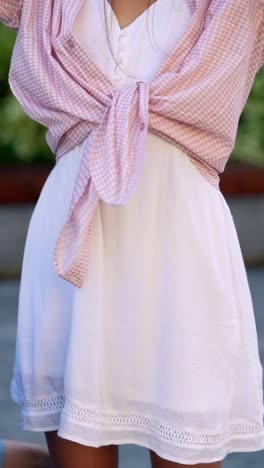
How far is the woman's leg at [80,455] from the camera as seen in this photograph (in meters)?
2.32

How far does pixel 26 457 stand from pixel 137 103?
1063 mm

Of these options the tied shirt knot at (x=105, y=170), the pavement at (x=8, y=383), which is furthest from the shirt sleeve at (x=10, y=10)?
the pavement at (x=8, y=383)

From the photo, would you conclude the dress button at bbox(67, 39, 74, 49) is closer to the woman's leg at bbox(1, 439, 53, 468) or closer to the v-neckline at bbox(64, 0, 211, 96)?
the v-neckline at bbox(64, 0, 211, 96)

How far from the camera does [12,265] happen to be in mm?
6672

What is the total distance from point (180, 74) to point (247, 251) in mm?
4866

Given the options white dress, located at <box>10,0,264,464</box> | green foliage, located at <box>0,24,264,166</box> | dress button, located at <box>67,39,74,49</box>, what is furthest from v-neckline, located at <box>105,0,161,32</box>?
green foliage, located at <box>0,24,264,166</box>

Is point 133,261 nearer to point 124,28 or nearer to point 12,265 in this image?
point 124,28

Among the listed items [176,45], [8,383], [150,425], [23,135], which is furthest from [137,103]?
[23,135]

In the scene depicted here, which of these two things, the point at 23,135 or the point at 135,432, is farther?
the point at 23,135

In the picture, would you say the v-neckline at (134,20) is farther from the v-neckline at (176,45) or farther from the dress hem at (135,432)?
the dress hem at (135,432)

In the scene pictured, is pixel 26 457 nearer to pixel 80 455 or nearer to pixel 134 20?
pixel 80 455

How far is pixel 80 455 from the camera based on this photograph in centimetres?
232

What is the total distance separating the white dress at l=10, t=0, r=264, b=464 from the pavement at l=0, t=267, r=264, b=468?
1.40 meters

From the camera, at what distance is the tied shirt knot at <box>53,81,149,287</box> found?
224cm
